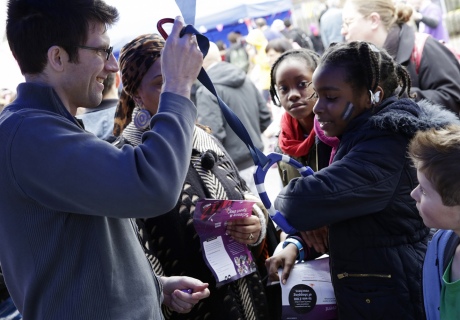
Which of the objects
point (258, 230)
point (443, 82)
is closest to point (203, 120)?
point (443, 82)

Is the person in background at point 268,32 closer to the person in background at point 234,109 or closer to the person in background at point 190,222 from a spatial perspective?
the person in background at point 234,109

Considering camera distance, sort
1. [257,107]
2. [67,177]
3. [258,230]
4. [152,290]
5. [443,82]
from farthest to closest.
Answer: [257,107] → [443,82] → [258,230] → [152,290] → [67,177]

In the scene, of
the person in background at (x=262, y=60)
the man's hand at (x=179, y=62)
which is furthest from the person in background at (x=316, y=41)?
the man's hand at (x=179, y=62)

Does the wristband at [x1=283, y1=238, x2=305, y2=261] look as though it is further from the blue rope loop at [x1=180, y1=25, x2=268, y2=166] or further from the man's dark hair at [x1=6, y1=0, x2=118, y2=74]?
the man's dark hair at [x1=6, y1=0, x2=118, y2=74]

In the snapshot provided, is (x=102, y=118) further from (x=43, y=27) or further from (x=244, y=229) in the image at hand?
(x=43, y=27)

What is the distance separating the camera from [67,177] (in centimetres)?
178

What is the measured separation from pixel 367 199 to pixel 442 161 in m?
0.31

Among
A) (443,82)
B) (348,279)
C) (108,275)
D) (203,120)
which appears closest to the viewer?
(108,275)

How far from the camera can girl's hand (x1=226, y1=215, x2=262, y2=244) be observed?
275 cm

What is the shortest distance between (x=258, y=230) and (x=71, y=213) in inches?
43.4

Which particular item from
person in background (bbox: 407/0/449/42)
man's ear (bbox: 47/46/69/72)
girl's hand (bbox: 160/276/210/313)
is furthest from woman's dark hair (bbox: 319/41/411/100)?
person in background (bbox: 407/0/449/42)

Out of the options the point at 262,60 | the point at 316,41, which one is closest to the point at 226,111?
the point at 262,60

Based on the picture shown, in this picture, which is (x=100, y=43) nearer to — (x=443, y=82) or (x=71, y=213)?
(x=71, y=213)

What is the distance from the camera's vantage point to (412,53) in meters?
4.50
